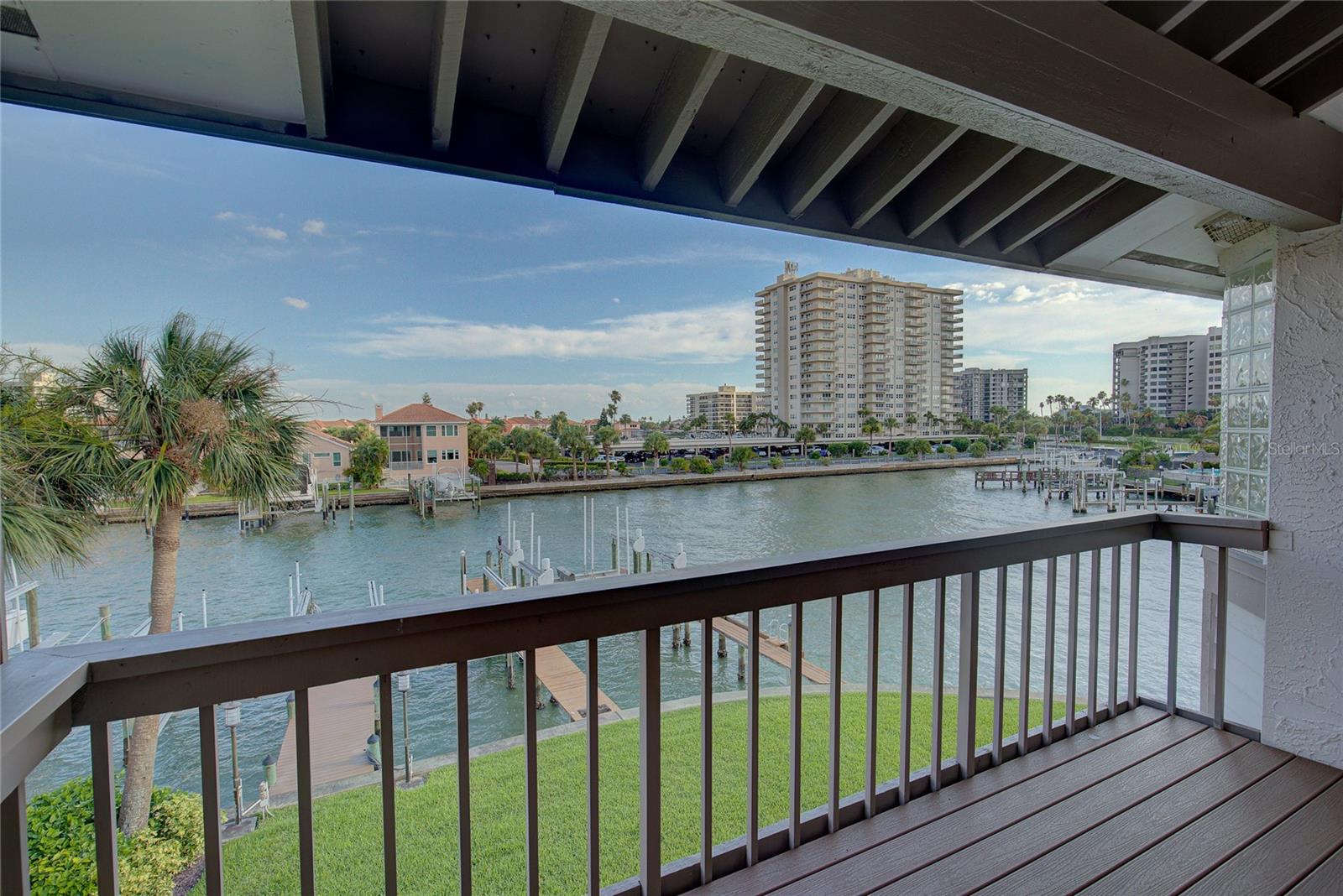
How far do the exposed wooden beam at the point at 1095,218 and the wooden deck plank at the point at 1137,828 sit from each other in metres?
1.87

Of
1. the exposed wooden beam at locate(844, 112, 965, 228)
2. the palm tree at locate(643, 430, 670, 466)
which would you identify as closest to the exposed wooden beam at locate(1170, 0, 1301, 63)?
the exposed wooden beam at locate(844, 112, 965, 228)

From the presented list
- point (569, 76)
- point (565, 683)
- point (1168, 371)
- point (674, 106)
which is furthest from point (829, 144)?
point (565, 683)

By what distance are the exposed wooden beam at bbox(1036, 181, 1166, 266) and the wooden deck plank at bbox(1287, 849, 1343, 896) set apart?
2019 mm

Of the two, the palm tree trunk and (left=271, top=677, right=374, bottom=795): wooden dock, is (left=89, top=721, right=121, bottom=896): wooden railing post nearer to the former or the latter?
the palm tree trunk

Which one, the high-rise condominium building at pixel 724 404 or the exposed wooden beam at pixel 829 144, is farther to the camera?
the high-rise condominium building at pixel 724 404

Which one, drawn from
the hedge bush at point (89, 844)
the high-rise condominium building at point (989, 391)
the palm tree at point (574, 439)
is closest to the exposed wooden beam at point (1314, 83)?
the hedge bush at point (89, 844)

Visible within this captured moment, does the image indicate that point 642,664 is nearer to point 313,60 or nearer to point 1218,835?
point 313,60

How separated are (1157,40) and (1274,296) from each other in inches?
44.1

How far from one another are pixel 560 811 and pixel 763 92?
412 centimetres

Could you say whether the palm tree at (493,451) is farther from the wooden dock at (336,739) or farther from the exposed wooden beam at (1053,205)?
the exposed wooden beam at (1053,205)

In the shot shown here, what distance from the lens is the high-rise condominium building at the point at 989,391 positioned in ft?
28.6

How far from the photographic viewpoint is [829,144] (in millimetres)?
1665

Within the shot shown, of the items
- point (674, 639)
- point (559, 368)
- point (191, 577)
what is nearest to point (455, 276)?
point (559, 368)

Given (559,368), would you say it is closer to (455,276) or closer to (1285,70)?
(455,276)
